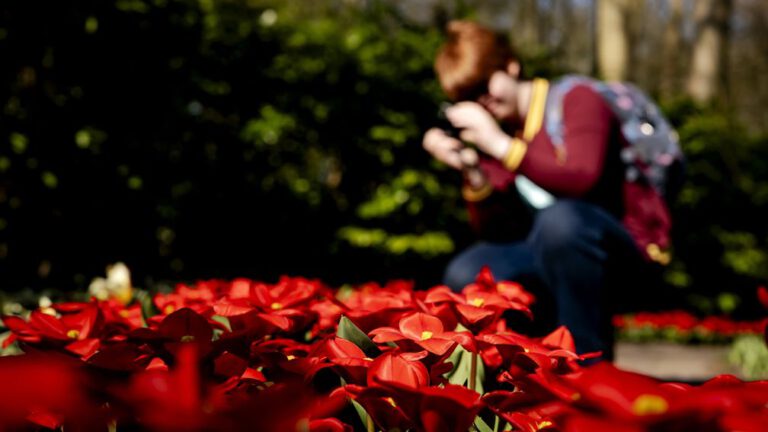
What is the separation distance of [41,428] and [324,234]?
5.05 metres

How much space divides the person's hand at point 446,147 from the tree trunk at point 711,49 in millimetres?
9498

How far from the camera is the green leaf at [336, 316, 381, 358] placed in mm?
935

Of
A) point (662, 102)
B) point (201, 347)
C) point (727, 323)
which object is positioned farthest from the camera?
point (662, 102)

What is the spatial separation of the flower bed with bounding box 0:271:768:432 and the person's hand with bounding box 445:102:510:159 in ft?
3.39

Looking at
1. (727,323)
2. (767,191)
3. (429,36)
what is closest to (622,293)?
(429,36)

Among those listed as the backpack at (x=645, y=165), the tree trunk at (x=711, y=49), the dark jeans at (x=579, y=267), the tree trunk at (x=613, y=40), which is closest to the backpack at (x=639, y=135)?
the backpack at (x=645, y=165)

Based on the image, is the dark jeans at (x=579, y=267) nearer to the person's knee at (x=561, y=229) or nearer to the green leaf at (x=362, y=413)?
the person's knee at (x=561, y=229)

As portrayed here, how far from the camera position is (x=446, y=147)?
97.3 inches

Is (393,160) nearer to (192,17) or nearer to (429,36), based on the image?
(429,36)

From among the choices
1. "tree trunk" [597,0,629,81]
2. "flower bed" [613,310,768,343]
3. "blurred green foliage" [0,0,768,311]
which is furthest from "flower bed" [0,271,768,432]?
"tree trunk" [597,0,629,81]

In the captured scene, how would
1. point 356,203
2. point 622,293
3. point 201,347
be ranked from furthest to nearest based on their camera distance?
1. point 356,203
2. point 622,293
3. point 201,347

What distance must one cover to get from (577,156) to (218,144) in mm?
3638

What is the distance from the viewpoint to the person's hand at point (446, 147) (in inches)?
97.1

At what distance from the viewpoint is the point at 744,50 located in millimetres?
23453
